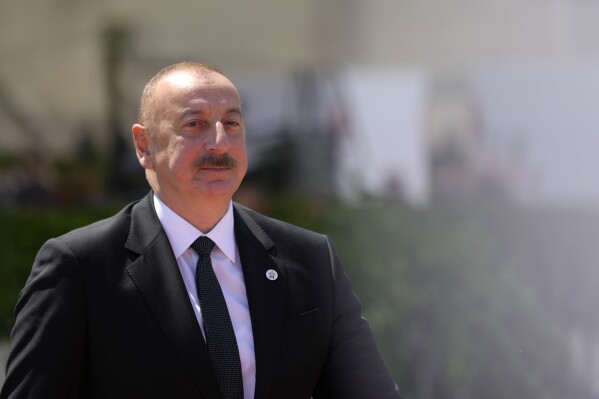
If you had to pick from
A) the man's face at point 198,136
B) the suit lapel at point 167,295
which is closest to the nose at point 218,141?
the man's face at point 198,136

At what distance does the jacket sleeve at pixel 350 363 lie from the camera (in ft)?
8.48

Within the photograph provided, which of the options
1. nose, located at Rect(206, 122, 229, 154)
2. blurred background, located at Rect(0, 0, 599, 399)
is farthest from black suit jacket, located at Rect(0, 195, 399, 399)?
blurred background, located at Rect(0, 0, 599, 399)

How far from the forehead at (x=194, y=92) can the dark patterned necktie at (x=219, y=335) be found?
0.40 metres

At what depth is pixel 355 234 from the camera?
7516 millimetres

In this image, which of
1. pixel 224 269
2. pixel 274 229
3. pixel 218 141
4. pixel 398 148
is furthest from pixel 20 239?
pixel 218 141

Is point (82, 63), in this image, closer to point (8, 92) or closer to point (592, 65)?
point (8, 92)

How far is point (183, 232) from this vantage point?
2504 mm

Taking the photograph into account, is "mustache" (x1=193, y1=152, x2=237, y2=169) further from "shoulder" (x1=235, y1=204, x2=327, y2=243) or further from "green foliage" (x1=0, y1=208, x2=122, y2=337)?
"green foliage" (x1=0, y1=208, x2=122, y2=337)

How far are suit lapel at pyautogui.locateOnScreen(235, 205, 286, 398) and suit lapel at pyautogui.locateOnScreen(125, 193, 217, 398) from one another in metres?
0.14

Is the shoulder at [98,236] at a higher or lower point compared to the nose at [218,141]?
lower

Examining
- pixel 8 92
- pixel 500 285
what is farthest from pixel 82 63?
pixel 500 285

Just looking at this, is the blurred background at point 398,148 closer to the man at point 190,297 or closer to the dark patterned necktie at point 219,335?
the man at point 190,297

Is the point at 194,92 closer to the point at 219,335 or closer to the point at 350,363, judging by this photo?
the point at 219,335

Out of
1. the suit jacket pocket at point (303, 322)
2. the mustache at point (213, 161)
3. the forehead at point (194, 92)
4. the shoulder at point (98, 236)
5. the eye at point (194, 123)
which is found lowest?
the suit jacket pocket at point (303, 322)
